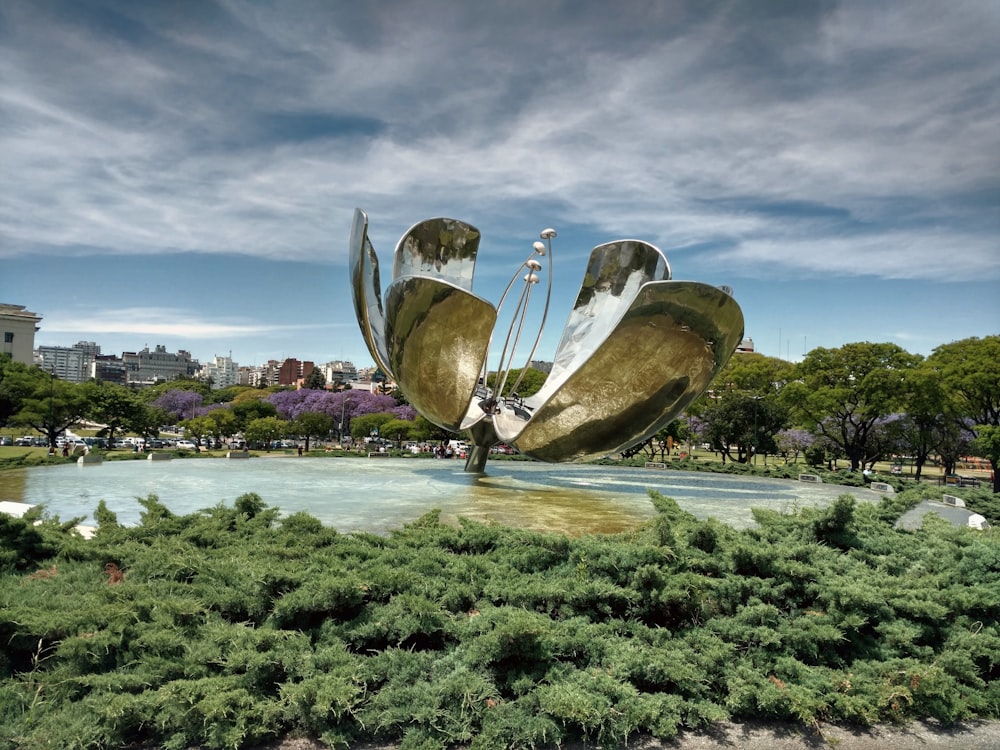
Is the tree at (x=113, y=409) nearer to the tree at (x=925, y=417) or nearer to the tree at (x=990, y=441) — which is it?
the tree at (x=925, y=417)

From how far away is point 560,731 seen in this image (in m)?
4.80

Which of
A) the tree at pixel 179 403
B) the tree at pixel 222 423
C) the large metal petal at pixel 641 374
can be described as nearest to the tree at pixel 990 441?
the large metal petal at pixel 641 374

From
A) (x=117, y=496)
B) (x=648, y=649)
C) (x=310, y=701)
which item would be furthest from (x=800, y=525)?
(x=117, y=496)

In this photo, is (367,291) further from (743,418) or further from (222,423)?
(222,423)

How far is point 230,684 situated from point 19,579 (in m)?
3.10

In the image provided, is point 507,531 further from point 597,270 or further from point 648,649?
point 597,270

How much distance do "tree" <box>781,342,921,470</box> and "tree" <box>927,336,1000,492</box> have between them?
183 cm

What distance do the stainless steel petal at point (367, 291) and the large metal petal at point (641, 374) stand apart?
12.9 ft

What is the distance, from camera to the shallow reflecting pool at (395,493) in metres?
11.8

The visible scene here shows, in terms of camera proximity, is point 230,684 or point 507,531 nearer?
point 230,684

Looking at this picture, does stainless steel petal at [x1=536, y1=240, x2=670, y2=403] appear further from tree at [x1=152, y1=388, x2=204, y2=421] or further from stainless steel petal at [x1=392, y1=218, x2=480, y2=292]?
tree at [x1=152, y1=388, x2=204, y2=421]

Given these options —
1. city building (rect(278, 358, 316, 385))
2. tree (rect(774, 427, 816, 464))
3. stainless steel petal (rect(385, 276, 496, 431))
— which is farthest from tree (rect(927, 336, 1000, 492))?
city building (rect(278, 358, 316, 385))

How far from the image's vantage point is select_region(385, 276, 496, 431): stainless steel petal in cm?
1256

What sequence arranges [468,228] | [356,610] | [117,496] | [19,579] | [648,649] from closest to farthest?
[648,649] < [356,610] < [19,579] < [117,496] < [468,228]
